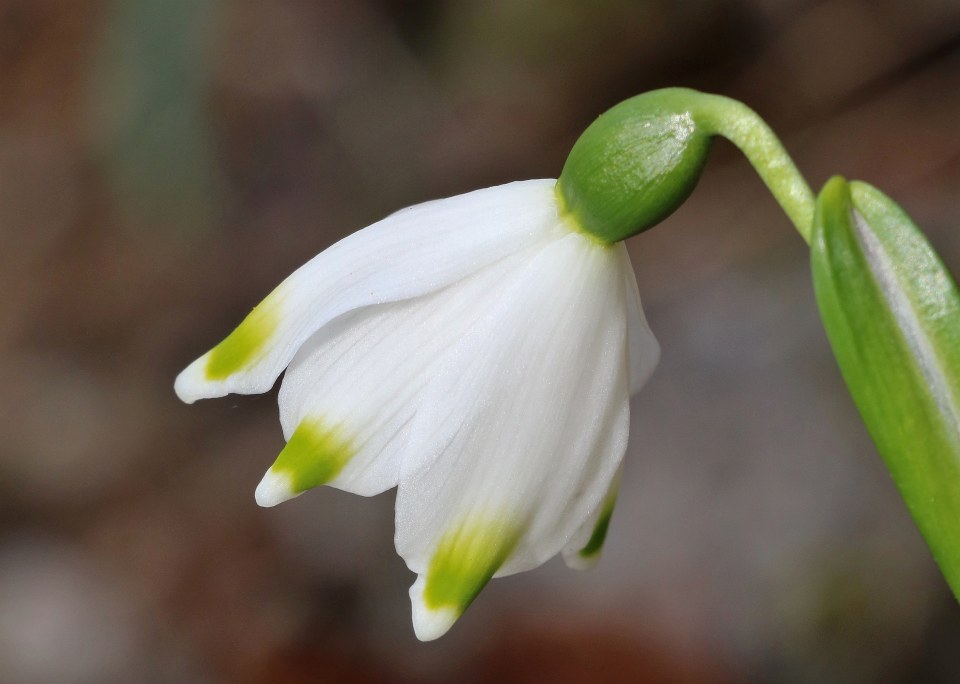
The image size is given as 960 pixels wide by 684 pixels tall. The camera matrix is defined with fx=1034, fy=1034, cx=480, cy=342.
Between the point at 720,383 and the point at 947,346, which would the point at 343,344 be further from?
the point at 720,383

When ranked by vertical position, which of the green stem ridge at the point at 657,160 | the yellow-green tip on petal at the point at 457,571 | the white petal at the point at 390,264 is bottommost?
the yellow-green tip on petal at the point at 457,571

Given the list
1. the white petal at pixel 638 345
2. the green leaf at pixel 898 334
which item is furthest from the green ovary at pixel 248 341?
the green leaf at pixel 898 334

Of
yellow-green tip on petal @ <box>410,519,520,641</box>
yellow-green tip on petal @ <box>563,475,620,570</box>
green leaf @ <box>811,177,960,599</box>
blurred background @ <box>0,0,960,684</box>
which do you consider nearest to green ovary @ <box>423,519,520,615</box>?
yellow-green tip on petal @ <box>410,519,520,641</box>

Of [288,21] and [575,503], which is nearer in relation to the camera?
[575,503]

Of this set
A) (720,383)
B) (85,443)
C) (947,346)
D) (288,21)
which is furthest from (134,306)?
(947,346)

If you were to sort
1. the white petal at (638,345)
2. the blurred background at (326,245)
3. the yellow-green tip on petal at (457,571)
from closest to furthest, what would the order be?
the yellow-green tip on petal at (457,571) → the white petal at (638,345) → the blurred background at (326,245)

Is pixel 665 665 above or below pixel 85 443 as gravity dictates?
below

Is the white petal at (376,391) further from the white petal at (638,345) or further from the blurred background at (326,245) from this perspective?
the blurred background at (326,245)
